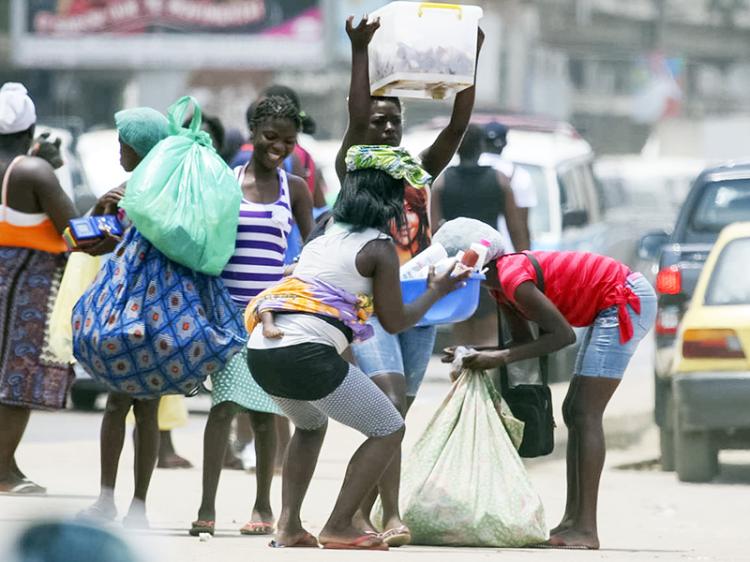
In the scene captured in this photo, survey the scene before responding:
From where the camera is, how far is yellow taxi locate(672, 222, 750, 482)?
948cm

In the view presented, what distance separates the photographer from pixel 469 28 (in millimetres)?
6773

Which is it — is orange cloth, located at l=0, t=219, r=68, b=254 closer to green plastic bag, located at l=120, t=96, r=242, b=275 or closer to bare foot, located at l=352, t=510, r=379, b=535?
green plastic bag, located at l=120, t=96, r=242, b=275

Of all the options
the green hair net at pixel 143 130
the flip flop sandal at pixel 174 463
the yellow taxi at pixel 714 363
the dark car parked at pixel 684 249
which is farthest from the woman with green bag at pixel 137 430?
the dark car parked at pixel 684 249

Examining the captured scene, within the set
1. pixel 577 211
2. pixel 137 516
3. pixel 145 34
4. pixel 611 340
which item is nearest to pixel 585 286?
pixel 611 340

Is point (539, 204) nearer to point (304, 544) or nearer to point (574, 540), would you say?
point (574, 540)

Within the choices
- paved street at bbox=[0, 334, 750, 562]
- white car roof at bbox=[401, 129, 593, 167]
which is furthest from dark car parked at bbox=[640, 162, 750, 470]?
white car roof at bbox=[401, 129, 593, 167]

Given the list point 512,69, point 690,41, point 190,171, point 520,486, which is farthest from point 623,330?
point 690,41

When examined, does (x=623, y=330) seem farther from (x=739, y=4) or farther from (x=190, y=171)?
(x=739, y=4)

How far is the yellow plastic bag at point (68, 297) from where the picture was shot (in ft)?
26.2

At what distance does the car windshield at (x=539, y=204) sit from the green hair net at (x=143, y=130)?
918cm

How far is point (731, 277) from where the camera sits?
9.85 m

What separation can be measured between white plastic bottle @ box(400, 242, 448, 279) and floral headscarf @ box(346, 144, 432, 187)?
0.25m

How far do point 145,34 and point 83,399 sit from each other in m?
36.1

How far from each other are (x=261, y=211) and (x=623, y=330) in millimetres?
1372
